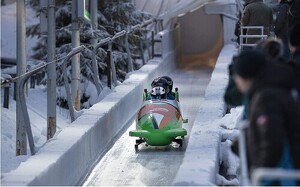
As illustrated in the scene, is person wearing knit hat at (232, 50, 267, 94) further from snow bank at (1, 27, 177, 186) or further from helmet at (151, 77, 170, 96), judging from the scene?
helmet at (151, 77, 170, 96)

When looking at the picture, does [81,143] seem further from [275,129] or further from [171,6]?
[171,6]

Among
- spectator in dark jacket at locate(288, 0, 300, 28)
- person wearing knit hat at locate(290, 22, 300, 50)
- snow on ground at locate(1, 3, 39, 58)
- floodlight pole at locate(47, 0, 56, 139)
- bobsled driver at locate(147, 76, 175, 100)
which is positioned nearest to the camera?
person wearing knit hat at locate(290, 22, 300, 50)

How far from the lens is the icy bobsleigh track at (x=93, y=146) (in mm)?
7043

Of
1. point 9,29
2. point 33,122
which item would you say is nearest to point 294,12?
point 33,122

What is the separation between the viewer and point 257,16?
12.6m

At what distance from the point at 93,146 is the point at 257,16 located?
4232 millimetres

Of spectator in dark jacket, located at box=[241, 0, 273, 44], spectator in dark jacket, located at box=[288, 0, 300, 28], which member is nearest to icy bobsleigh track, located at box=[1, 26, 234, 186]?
spectator in dark jacket, located at box=[241, 0, 273, 44]

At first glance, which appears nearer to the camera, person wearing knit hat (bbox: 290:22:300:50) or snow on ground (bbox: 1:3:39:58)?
person wearing knit hat (bbox: 290:22:300:50)

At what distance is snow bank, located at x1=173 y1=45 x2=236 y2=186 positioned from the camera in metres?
7.07

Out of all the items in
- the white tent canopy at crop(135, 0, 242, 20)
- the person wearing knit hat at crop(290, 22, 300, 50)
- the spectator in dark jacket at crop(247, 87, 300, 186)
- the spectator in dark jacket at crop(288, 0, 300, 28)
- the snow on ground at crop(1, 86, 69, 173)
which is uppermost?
the person wearing knit hat at crop(290, 22, 300, 50)

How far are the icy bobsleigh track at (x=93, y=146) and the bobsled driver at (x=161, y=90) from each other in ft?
1.74

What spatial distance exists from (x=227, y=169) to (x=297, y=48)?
9.04 feet

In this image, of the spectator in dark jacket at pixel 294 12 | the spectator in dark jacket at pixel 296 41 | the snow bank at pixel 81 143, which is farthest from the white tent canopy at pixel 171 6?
the spectator in dark jacket at pixel 296 41

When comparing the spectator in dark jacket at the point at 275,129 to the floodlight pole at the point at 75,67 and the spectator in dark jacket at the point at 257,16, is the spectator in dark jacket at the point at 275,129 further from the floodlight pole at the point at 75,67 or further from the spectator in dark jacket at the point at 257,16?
the floodlight pole at the point at 75,67
